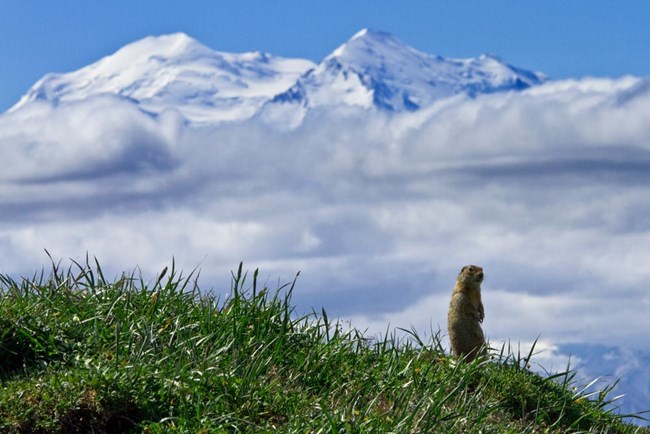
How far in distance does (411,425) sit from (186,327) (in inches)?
99.2

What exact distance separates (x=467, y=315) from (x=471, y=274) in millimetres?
468

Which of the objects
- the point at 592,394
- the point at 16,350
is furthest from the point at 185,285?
the point at 592,394

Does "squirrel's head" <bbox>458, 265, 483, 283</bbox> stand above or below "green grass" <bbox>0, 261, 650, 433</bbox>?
above

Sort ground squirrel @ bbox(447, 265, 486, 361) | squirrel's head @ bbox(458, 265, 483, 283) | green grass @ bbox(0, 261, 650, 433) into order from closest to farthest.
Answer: green grass @ bbox(0, 261, 650, 433), ground squirrel @ bbox(447, 265, 486, 361), squirrel's head @ bbox(458, 265, 483, 283)

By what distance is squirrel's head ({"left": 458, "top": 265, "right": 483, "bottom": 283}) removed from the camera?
35.7 feet

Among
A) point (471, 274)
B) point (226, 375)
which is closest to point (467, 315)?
point (471, 274)

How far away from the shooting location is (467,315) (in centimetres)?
1077

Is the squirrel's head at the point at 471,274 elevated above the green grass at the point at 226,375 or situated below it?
above

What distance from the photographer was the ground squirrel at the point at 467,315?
10578mm

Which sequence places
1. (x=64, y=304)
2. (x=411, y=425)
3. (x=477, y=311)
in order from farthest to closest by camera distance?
1. (x=477, y=311)
2. (x=64, y=304)
3. (x=411, y=425)

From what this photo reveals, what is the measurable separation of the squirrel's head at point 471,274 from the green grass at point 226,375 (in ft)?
2.44

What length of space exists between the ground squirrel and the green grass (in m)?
0.23

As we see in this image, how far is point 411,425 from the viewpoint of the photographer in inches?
289

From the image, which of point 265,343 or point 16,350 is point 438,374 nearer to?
point 265,343
